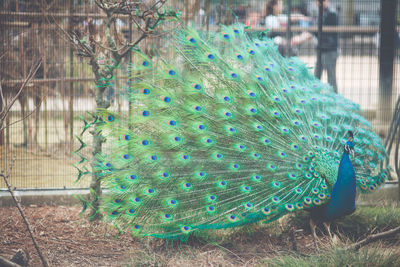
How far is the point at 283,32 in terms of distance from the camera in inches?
314

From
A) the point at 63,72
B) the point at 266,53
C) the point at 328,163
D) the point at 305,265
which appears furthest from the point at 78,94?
the point at 305,265

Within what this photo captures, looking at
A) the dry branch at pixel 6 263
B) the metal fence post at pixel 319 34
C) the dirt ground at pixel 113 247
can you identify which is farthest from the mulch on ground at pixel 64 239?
the metal fence post at pixel 319 34

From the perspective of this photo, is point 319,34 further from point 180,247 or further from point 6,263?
point 6,263

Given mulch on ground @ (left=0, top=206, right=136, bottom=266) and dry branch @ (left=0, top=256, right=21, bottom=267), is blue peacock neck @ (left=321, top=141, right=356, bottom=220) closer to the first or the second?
mulch on ground @ (left=0, top=206, right=136, bottom=266)

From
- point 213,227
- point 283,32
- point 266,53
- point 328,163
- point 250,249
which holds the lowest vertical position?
point 250,249

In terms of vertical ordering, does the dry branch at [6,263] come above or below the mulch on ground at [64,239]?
above

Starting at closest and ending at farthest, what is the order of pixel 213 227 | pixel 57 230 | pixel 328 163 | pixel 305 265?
pixel 305 265 → pixel 213 227 → pixel 328 163 → pixel 57 230

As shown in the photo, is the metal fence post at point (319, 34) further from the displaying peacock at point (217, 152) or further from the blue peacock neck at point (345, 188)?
the blue peacock neck at point (345, 188)

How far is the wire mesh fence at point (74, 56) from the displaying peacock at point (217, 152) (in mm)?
1122

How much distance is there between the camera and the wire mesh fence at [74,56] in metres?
6.42

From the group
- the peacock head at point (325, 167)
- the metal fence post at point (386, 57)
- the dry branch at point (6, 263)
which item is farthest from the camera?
the metal fence post at point (386, 57)

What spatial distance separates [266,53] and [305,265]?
249 centimetres

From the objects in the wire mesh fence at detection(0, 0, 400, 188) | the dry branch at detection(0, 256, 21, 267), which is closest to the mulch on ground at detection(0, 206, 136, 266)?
the dry branch at detection(0, 256, 21, 267)

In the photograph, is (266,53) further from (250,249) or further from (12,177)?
(12,177)
